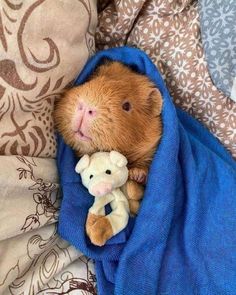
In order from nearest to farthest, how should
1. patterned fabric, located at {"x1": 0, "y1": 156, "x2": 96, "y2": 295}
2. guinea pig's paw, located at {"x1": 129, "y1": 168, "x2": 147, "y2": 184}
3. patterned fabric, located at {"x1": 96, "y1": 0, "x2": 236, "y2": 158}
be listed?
patterned fabric, located at {"x1": 0, "y1": 156, "x2": 96, "y2": 295} < guinea pig's paw, located at {"x1": 129, "y1": 168, "x2": 147, "y2": 184} < patterned fabric, located at {"x1": 96, "y1": 0, "x2": 236, "y2": 158}

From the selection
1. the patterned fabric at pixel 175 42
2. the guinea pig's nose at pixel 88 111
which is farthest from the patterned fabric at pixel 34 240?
the patterned fabric at pixel 175 42

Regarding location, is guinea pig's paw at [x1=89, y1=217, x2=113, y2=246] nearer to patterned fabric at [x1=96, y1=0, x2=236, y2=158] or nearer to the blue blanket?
the blue blanket

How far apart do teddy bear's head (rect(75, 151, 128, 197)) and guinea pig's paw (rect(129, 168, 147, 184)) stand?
0.03 m

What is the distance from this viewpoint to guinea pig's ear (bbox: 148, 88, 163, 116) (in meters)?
0.79

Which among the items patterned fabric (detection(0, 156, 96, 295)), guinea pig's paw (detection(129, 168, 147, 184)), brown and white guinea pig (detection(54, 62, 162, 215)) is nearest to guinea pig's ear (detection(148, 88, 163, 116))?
brown and white guinea pig (detection(54, 62, 162, 215))

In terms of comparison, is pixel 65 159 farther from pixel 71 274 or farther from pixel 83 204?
pixel 71 274

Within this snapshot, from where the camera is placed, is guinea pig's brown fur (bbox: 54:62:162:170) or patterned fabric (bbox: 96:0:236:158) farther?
patterned fabric (bbox: 96:0:236:158)

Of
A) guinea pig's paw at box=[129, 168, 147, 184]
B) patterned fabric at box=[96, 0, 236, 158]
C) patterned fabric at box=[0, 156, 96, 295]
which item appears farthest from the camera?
patterned fabric at box=[96, 0, 236, 158]

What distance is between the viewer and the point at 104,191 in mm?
703

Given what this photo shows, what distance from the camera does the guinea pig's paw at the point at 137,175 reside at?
780 mm

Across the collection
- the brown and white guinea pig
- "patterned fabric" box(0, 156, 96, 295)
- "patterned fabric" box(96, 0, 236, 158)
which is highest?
"patterned fabric" box(96, 0, 236, 158)

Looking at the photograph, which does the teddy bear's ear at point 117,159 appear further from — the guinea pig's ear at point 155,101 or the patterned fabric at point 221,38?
the patterned fabric at point 221,38

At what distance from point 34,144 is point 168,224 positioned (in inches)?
11.2

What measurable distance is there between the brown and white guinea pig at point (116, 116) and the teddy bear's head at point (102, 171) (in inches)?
0.9
